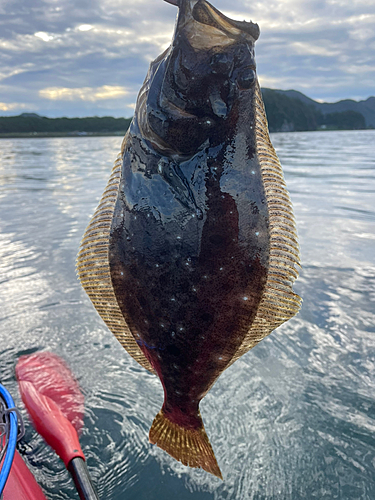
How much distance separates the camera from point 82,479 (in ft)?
9.27

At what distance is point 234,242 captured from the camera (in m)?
1.88

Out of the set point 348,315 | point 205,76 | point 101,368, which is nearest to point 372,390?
point 348,315

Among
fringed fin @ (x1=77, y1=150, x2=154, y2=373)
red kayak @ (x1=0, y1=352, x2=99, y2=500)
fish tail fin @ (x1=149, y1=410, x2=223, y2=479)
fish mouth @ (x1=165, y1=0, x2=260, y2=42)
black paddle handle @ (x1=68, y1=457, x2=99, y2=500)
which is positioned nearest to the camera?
fish mouth @ (x1=165, y1=0, x2=260, y2=42)

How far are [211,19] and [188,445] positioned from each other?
2.31 m

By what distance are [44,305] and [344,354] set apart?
4156 mm

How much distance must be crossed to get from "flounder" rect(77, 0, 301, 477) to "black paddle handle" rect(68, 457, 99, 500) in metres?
1.41

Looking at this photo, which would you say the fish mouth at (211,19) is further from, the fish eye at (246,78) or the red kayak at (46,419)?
the red kayak at (46,419)

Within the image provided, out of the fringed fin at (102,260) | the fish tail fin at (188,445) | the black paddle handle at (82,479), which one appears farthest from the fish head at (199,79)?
the black paddle handle at (82,479)

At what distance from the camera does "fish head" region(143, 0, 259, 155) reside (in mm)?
1739

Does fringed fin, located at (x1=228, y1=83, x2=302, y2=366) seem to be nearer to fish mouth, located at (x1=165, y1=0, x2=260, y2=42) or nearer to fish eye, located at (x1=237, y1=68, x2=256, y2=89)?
fish eye, located at (x1=237, y1=68, x2=256, y2=89)

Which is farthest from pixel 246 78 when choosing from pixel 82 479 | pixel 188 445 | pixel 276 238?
pixel 82 479

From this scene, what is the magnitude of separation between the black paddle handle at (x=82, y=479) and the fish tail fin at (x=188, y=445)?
0.79 metres

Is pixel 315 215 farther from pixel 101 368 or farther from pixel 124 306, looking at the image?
pixel 124 306

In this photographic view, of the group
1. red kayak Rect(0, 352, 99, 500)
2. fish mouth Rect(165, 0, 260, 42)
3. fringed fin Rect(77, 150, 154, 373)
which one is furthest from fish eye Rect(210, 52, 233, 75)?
red kayak Rect(0, 352, 99, 500)
